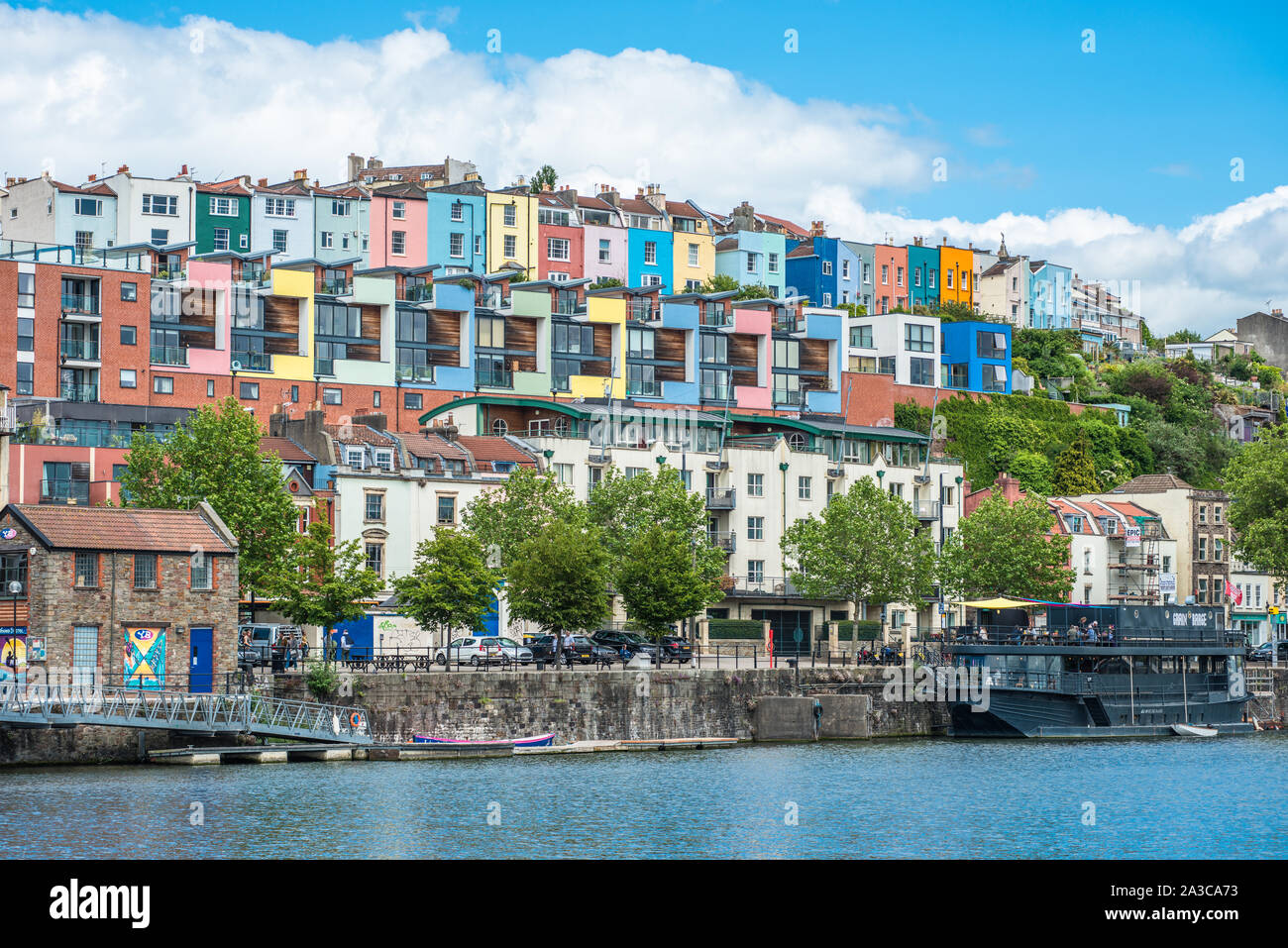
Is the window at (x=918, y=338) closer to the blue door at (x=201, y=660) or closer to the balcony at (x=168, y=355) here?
the balcony at (x=168, y=355)

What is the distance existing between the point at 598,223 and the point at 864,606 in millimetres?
54461

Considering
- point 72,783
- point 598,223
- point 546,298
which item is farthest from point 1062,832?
point 598,223

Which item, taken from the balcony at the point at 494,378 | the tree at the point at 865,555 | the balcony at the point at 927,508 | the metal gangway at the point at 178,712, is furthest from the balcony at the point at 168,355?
the metal gangway at the point at 178,712

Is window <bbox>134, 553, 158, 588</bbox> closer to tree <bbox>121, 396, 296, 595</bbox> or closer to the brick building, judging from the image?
the brick building

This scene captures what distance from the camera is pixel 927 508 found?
107 m

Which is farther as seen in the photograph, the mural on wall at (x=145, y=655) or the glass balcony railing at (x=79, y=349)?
the glass balcony railing at (x=79, y=349)

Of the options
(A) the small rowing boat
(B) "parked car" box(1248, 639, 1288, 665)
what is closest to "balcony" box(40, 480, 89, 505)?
(A) the small rowing boat

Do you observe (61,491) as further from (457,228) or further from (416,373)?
(457,228)

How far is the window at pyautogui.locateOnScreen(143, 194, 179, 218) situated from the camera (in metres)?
124

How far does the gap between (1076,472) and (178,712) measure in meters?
86.6

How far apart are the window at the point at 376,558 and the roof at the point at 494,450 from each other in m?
8.20

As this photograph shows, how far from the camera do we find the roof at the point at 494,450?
8969cm
